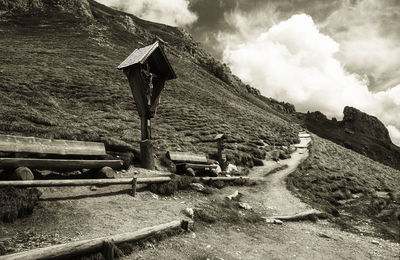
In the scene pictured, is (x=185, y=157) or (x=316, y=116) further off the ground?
(x=316, y=116)

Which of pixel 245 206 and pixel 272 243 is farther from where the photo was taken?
pixel 245 206

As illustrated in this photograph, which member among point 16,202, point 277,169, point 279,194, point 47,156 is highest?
point 47,156

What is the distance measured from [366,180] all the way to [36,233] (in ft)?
65.7

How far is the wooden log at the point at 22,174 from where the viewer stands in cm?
725

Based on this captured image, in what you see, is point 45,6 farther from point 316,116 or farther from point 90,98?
point 316,116

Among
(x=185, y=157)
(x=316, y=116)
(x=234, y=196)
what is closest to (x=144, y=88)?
(x=185, y=157)

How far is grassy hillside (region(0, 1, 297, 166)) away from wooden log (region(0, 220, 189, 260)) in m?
6.81

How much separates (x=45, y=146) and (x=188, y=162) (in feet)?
20.9

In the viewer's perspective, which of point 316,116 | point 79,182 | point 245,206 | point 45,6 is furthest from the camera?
point 316,116

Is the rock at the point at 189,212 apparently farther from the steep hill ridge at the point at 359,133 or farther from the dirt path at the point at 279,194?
the steep hill ridge at the point at 359,133

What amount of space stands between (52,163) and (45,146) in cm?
54

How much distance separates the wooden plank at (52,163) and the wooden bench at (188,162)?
11.3 feet

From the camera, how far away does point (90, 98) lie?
79.8 feet

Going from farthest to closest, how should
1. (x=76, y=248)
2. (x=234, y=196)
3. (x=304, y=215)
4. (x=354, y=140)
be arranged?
(x=354, y=140)
(x=234, y=196)
(x=304, y=215)
(x=76, y=248)
